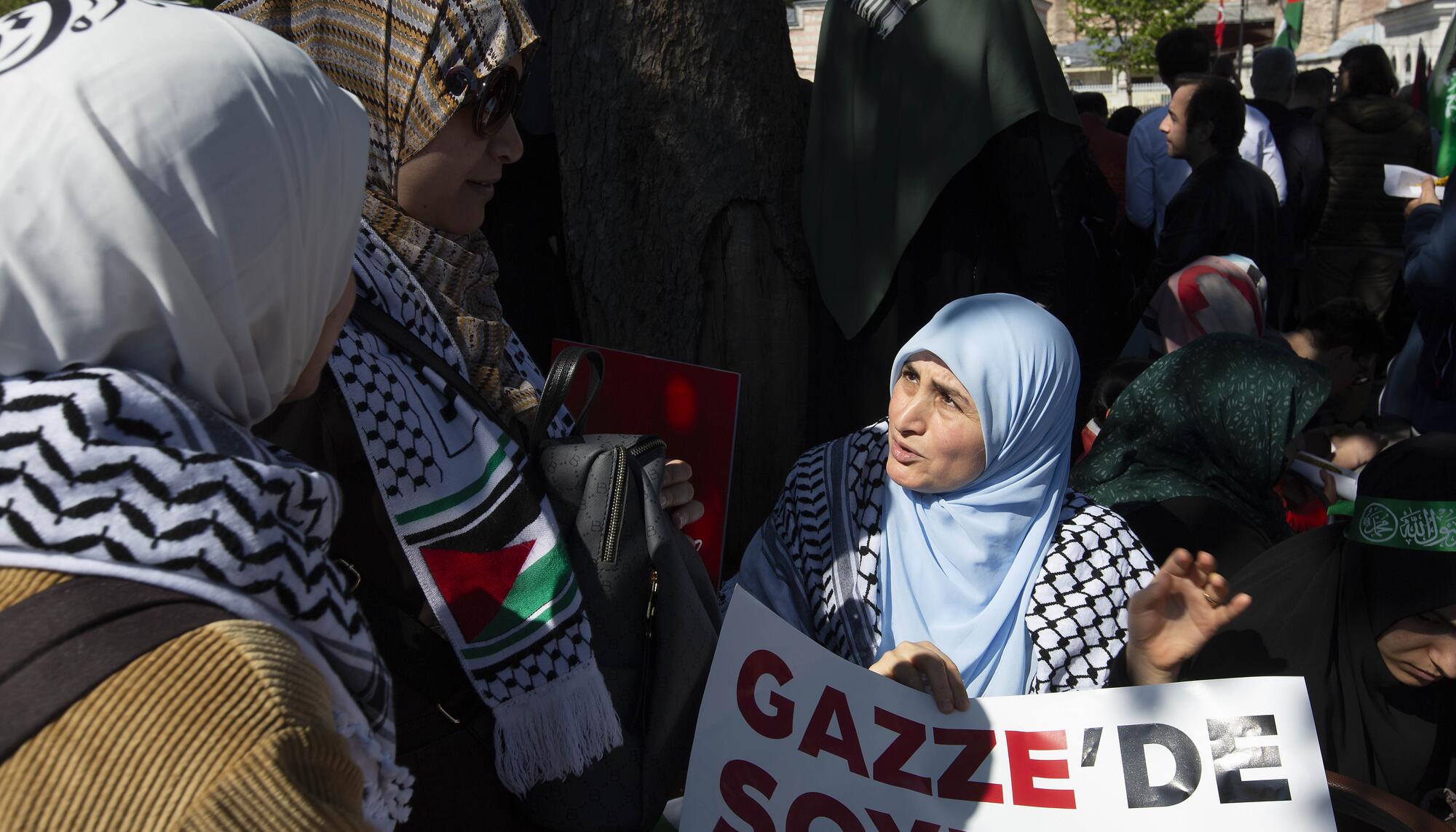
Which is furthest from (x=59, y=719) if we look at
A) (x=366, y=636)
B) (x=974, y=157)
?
(x=974, y=157)

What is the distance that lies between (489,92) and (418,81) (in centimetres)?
11

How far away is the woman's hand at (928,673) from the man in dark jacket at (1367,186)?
5.62 meters

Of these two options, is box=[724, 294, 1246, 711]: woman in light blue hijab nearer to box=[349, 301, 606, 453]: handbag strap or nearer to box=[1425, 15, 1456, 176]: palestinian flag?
box=[349, 301, 606, 453]: handbag strap

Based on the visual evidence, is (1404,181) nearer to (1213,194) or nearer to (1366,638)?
(1213,194)

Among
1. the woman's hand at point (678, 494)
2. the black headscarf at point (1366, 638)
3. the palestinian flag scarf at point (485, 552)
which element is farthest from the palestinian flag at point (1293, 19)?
the palestinian flag scarf at point (485, 552)

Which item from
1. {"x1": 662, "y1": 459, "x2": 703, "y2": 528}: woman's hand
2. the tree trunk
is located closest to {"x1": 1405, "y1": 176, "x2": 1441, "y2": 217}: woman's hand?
the tree trunk

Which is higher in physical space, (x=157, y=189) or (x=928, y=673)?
(x=157, y=189)

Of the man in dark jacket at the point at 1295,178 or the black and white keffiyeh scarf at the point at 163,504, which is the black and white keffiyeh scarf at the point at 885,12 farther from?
the man in dark jacket at the point at 1295,178

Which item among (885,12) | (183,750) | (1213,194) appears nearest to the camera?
(183,750)

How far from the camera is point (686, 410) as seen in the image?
8.48 feet

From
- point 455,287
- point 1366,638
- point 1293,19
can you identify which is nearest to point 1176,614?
point 1366,638

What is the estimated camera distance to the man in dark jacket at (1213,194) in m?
4.37

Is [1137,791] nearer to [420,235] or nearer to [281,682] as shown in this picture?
[281,682]

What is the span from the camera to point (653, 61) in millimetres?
3016
